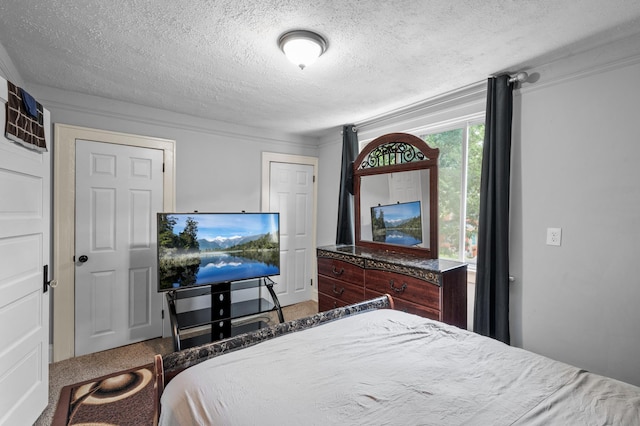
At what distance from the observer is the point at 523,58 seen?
2.14 metres

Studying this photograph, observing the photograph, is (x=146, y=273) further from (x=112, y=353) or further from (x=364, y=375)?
(x=364, y=375)

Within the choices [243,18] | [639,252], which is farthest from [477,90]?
[243,18]

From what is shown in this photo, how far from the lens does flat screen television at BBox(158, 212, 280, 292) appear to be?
2.78 metres

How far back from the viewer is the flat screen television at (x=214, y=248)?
278 cm

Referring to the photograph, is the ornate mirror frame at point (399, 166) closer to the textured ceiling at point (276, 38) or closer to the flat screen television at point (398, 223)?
the flat screen television at point (398, 223)

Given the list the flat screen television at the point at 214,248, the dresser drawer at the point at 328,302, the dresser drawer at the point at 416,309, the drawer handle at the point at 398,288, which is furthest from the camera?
the dresser drawer at the point at 328,302

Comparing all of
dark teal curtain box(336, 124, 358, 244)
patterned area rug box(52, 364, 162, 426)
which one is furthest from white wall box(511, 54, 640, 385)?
patterned area rug box(52, 364, 162, 426)

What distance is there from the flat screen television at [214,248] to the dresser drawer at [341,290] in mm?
535

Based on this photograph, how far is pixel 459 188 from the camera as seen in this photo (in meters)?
2.94

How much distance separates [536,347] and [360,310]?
1.42 m

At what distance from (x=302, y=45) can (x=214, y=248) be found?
6.45ft

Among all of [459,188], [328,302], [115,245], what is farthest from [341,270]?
[115,245]

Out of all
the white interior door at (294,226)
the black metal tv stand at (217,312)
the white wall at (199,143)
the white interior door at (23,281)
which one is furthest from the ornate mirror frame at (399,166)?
the white interior door at (23,281)

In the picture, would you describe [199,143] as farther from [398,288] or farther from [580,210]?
[580,210]
